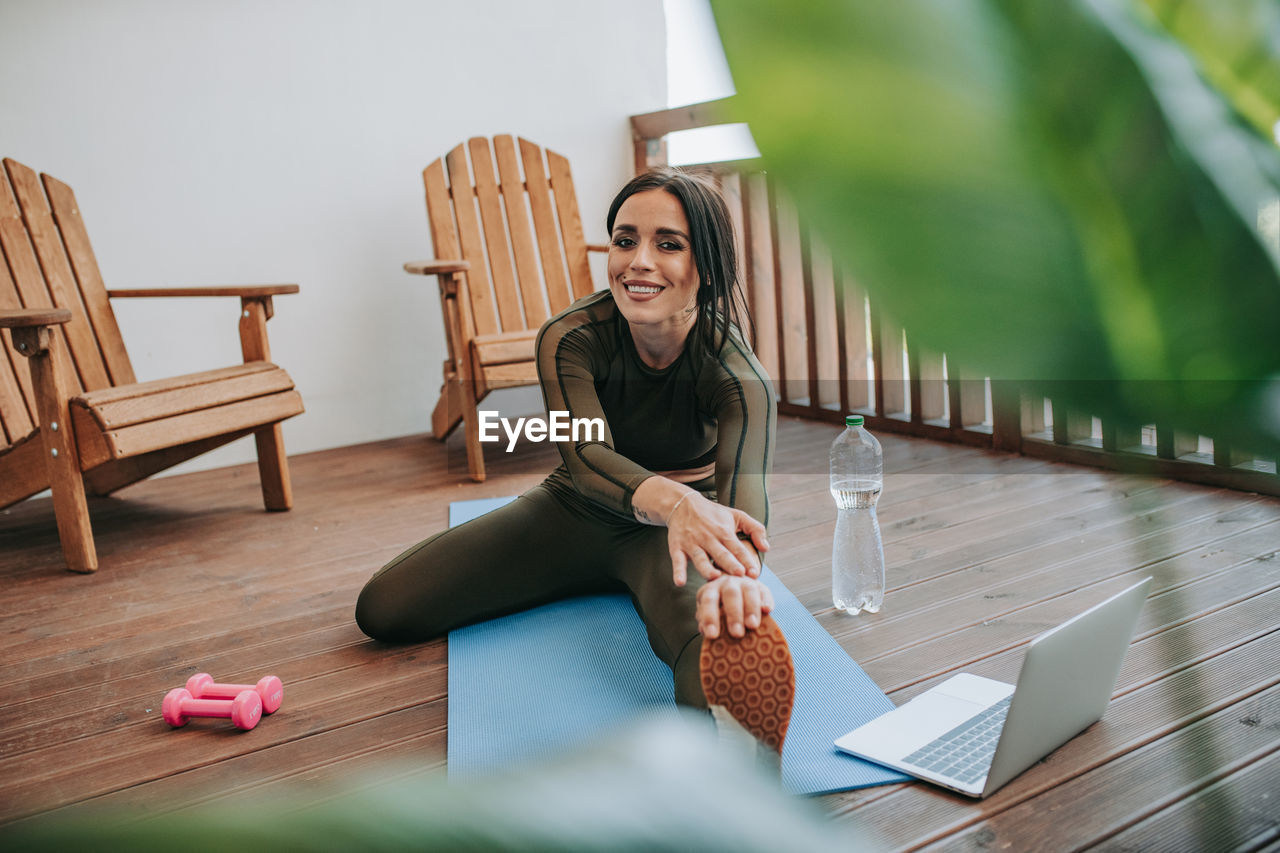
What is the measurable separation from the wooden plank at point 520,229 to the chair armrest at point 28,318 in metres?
1.67

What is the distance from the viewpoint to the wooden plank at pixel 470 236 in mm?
3641

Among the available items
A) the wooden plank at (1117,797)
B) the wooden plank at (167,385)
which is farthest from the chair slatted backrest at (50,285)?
the wooden plank at (1117,797)

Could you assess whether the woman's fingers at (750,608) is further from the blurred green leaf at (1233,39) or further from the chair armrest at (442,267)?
the chair armrest at (442,267)

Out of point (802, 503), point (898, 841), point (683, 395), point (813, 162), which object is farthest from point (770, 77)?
point (802, 503)

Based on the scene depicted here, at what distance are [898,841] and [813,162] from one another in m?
1.28

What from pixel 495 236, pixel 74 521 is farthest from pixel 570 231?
pixel 74 521

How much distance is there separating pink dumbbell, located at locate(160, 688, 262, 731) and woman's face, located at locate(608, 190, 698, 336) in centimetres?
95

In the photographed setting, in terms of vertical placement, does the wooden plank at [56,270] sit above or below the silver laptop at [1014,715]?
above

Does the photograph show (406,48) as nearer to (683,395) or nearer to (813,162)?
(683,395)

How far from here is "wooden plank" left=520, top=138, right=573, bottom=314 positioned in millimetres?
3801

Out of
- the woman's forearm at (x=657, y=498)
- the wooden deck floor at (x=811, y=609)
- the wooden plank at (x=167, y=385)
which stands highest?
the wooden plank at (x=167, y=385)

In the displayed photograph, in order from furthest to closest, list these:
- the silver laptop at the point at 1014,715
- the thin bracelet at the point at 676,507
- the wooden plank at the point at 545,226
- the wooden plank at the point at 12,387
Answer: the wooden plank at the point at 545,226 < the wooden plank at the point at 12,387 < the thin bracelet at the point at 676,507 < the silver laptop at the point at 1014,715

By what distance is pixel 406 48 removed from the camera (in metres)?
3.87

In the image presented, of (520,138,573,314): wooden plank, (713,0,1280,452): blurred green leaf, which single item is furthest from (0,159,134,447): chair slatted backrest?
(713,0,1280,452): blurred green leaf
